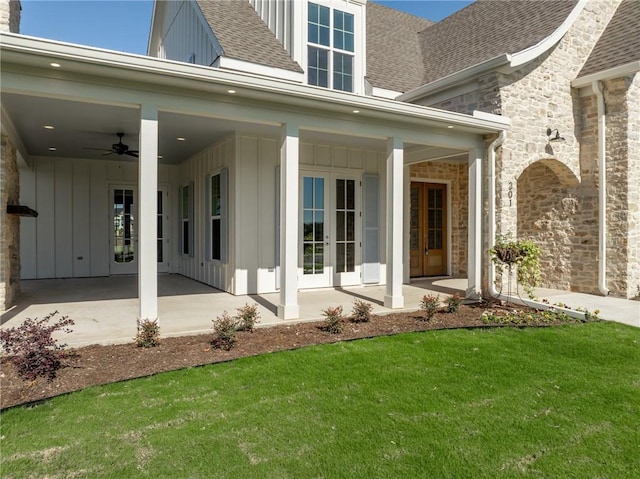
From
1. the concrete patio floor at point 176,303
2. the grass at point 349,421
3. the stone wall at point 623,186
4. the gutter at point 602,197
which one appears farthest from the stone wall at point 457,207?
the grass at point 349,421

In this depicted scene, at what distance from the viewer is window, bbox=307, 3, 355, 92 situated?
909 cm

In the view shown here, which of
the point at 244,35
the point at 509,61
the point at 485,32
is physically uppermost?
the point at 485,32

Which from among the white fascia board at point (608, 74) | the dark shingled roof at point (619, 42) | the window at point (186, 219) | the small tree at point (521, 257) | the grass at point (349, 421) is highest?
the dark shingled roof at point (619, 42)

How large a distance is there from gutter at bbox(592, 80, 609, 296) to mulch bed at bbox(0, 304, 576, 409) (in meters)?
3.44

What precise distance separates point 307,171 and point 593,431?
20.5 feet

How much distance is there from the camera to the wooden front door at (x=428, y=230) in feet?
33.3

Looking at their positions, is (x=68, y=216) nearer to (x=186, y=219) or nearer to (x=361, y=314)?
(x=186, y=219)

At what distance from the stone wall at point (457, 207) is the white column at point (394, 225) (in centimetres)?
412

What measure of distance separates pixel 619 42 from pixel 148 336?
9662mm

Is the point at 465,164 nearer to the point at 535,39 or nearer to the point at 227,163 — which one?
the point at 535,39

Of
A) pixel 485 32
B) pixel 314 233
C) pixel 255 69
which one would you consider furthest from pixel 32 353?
pixel 485 32

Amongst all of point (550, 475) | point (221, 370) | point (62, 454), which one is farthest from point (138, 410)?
point (550, 475)

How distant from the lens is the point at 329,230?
844cm

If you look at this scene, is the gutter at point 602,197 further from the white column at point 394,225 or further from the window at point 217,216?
the window at point 217,216
